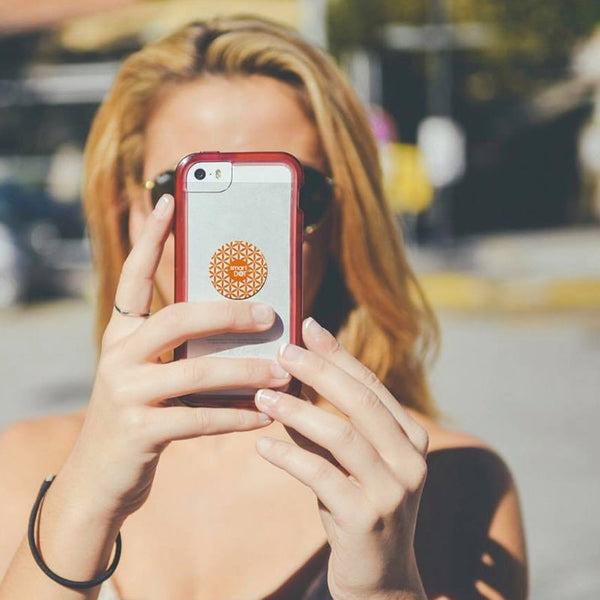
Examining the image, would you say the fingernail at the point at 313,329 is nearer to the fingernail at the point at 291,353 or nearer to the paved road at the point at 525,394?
the fingernail at the point at 291,353

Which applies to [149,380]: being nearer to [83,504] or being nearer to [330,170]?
[83,504]

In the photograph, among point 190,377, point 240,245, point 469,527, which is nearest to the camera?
point 190,377

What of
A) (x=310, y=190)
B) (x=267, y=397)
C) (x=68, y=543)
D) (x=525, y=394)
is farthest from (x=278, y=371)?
(x=525, y=394)

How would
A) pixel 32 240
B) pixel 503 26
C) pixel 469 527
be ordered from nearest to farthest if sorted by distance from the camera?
pixel 469 527 < pixel 32 240 < pixel 503 26

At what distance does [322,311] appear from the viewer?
5.18 ft

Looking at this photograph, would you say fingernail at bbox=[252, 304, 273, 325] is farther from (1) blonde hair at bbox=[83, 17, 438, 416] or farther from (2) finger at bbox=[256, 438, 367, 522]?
(1) blonde hair at bbox=[83, 17, 438, 416]

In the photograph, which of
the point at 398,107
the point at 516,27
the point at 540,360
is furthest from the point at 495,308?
the point at 398,107

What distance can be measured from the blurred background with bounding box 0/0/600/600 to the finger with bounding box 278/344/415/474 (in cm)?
289

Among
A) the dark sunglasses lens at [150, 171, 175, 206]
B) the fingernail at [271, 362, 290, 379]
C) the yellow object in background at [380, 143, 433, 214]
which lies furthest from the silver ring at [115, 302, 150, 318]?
the yellow object in background at [380, 143, 433, 214]

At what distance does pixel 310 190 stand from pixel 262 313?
47cm

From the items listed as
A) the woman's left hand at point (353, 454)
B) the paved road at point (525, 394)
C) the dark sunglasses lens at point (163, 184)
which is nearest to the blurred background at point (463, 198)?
the paved road at point (525, 394)

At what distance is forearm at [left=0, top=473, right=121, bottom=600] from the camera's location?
99cm

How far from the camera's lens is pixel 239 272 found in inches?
39.5

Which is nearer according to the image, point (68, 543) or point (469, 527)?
point (68, 543)
